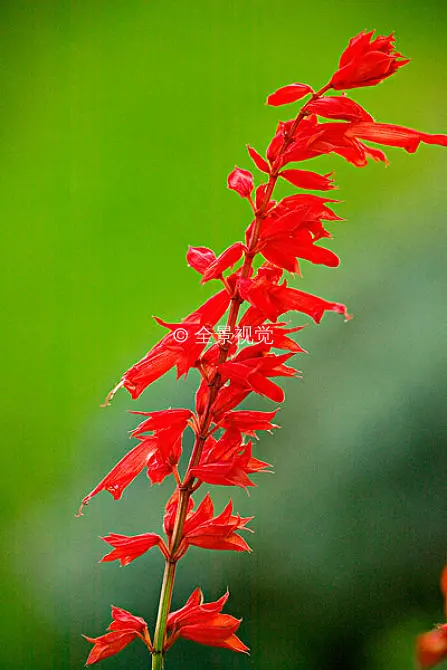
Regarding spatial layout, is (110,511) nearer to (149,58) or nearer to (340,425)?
(340,425)

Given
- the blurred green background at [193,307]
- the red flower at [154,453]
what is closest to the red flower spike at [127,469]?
the red flower at [154,453]

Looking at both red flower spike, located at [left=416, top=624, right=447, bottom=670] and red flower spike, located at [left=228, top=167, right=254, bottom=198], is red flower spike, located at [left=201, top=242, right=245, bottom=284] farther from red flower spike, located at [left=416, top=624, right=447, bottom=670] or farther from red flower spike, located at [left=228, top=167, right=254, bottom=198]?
red flower spike, located at [left=416, top=624, right=447, bottom=670]

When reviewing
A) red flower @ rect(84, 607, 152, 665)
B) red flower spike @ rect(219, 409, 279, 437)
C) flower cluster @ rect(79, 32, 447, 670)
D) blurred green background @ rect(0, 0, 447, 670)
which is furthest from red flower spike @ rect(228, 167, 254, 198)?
blurred green background @ rect(0, 0, 447, 670)

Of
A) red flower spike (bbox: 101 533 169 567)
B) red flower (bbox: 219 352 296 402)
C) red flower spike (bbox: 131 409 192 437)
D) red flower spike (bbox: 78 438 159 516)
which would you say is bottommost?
red flower spike (bbox: 101 533 169 567)

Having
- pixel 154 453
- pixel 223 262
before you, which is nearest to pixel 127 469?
pixel 154 453

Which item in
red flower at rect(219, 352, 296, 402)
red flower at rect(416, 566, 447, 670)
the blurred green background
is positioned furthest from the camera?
the blurred green background

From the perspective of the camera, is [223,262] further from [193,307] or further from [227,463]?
[193,307]
